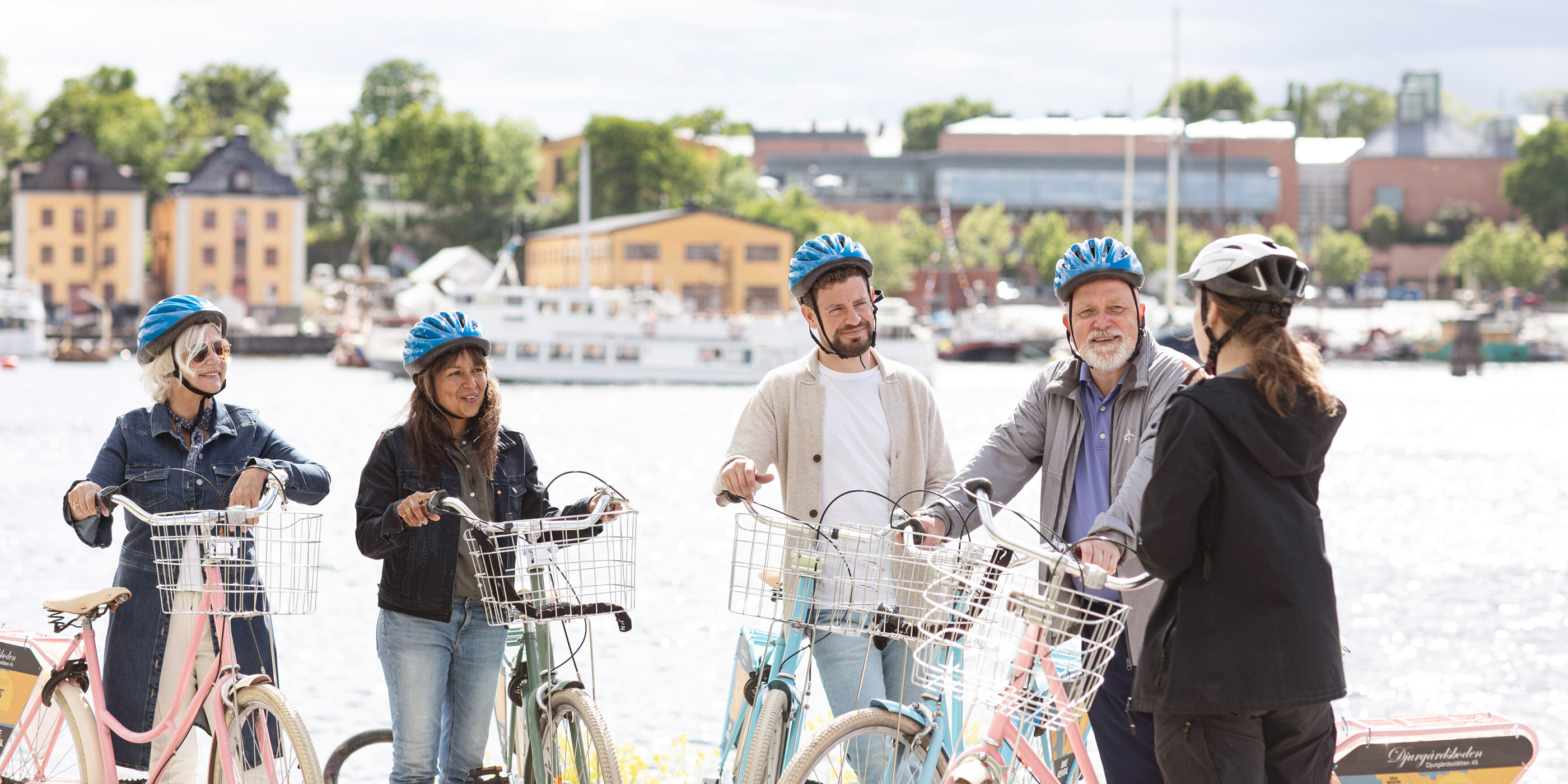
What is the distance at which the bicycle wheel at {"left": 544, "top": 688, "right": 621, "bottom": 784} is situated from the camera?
415cm

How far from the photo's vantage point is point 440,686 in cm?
464

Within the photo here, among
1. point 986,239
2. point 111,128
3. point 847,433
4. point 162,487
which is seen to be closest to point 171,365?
point 162,487

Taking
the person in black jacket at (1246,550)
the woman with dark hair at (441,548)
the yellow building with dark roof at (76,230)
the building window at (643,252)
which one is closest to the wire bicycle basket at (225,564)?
the woman with dark hair at (441,548)

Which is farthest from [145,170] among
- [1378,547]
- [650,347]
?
[1378,547]

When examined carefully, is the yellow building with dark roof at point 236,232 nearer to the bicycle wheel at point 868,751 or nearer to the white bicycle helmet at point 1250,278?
the bicycle wheel at point 868,751

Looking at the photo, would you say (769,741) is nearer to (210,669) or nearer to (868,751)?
(868,751)

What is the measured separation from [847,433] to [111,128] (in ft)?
338

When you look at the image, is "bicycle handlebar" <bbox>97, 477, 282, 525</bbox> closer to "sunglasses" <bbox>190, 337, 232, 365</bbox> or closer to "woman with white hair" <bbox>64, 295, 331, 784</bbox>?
"woman with white hair" <bbox>64, 295, 331, 784</bbox>

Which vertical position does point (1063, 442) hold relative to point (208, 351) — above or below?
below

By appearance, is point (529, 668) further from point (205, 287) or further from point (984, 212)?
point (984, 212)

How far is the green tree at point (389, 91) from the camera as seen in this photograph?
115000 millimetres

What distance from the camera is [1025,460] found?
4.47 metres

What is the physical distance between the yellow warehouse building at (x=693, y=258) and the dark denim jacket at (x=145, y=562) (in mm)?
82584

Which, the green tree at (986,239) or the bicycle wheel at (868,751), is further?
the green tree at (986,239)
